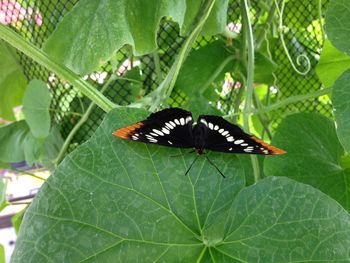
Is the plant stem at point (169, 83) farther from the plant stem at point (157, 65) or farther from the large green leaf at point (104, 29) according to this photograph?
the plant stem at point (157, 65)

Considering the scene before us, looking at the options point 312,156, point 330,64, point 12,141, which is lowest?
point 12,141

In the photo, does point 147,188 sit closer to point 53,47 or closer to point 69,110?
point 53,47

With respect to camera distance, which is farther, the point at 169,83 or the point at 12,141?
the point at 12,141

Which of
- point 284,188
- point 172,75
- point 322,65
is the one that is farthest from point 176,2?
point 322,65

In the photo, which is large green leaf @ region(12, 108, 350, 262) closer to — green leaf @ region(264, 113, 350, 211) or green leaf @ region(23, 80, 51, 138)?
green leaf @ region(264, 113, 350, 211)

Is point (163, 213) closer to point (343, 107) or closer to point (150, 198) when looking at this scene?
point (150, 198)

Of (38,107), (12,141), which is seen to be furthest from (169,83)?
(12,141)
